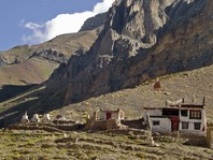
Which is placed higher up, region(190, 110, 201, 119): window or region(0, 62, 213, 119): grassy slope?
region(0, 62, 213, 119): grassy slope

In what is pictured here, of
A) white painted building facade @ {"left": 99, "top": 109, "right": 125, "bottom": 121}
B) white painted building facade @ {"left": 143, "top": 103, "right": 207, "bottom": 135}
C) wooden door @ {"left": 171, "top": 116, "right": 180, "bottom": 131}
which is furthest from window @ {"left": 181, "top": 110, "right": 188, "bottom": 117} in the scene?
white painted building facade @ {"left": 99, "top": 109, "right": 125, "bottom": 121}

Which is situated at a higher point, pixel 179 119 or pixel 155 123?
pixel 179 119

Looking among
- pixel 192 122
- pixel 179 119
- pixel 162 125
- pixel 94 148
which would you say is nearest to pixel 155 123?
pixel 162 125

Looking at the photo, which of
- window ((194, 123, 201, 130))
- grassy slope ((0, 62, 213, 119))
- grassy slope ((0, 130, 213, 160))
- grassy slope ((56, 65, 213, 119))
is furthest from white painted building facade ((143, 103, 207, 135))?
grassy slope ((56, 65, 213, 119))

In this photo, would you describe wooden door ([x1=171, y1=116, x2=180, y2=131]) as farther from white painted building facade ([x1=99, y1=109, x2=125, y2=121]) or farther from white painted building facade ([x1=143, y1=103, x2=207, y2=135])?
white painted building facade ([x1=99, y1=109, x2=125, y2=121])

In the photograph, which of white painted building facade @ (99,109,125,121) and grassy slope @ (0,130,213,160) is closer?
grassy slope @ (0,130,213,160)

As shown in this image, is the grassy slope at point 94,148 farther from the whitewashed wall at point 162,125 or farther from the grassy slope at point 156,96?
the grassy slope at point 156,96

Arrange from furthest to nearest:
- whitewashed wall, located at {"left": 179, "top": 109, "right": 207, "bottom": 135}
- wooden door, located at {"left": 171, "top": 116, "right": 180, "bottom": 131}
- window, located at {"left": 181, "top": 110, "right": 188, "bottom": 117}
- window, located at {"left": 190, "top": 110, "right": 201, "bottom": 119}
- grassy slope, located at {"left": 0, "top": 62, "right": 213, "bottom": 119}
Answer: grassy slope, located at {"left": 0, "top": 62, "right": 213, "bottom": 119} → window, located at {"left": 181, "top": 110, "right": 188, "bottom": 117} → window, located at {"left": 190, "top": 110, "right": 201, "bottom": 119} → wooden door, located at {"left": 171, "top": 116, "right": 180, "bottom": 131} → whitewashed wall, located at {"left": 179, "top": 109, "right": 207, "bottom": 135}

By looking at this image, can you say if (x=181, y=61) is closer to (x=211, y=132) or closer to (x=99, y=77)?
(x=99, y=77)

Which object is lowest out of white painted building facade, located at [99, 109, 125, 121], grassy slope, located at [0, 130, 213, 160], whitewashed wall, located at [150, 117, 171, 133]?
grassy slope, located at [0, 130, 213, 160]

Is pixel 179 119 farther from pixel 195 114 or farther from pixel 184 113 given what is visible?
pixel 195 114

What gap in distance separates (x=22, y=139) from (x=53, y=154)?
8.89 metres

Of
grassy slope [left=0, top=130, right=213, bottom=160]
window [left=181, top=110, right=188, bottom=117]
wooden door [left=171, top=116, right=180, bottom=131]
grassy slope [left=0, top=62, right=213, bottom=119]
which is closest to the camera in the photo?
grassy slope [left=0, top=130, right=213, bottom=160]

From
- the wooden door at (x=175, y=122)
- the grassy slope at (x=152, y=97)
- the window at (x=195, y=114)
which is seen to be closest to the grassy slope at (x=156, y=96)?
the grassy slope at (x=152, y=97)
